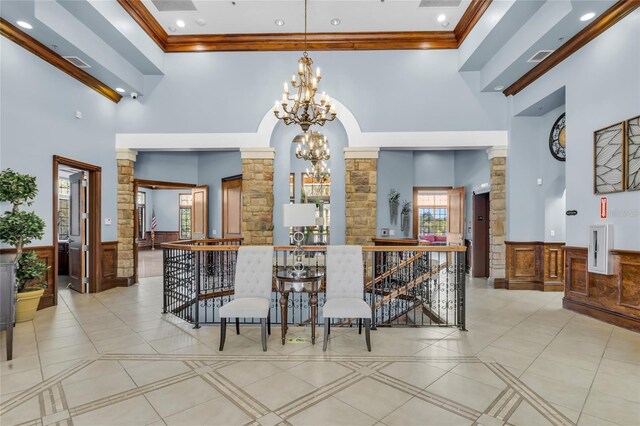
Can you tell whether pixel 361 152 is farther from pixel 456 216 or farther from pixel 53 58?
pixel 53 58

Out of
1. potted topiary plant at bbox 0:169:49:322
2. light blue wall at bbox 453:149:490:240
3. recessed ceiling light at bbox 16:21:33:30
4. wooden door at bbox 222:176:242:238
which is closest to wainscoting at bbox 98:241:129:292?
potted topiary plant at bbox 0:169:49:322

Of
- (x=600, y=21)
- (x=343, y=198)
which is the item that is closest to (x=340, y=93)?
(x=343, y=198)

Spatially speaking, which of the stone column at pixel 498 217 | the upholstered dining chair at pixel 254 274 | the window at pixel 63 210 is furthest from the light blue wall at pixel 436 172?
the window at pixel 63 210

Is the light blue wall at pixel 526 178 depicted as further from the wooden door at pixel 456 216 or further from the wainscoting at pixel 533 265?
the wooden door at pixel 456 216

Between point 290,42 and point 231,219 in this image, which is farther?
point 231,219

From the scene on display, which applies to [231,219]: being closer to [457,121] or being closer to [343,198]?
[343,198]

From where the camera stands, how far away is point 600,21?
4.21 metres

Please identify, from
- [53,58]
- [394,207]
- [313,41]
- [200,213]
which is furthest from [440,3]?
[200,213]

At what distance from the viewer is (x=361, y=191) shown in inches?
254

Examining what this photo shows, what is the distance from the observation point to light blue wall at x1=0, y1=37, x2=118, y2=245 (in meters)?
4.48

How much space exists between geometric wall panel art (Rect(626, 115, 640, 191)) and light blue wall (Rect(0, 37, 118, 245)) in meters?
8.34

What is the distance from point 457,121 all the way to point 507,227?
241 cm

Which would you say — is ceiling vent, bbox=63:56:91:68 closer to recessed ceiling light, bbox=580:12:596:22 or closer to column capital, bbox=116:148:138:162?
column capital, bbox=116:148:138:162

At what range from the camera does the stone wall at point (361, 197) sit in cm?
644
